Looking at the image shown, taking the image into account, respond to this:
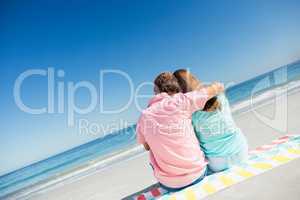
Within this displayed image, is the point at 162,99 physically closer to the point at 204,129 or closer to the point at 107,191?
the point at 204,129

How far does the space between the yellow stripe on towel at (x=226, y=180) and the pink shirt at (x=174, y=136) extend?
0.19 m

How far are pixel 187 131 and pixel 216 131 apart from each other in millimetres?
294

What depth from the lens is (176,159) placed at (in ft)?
9.50

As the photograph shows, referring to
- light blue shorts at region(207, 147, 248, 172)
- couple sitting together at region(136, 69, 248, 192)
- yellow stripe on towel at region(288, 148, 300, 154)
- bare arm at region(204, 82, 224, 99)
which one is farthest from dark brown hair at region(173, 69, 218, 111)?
yellow stripe on towel at region(288, 148, 300, 154)

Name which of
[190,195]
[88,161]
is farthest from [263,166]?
[88,161]

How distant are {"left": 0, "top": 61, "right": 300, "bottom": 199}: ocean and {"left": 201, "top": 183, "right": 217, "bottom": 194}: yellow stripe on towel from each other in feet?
25.6

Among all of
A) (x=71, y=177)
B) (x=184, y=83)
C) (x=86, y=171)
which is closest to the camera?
(x=184, y=83)

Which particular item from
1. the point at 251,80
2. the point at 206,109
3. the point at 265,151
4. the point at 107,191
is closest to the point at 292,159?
the point at 265,151

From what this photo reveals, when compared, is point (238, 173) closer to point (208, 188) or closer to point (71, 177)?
point (208, 188)

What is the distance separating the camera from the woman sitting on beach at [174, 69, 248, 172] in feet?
9.66

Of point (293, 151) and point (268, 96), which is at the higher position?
point (293, 151)

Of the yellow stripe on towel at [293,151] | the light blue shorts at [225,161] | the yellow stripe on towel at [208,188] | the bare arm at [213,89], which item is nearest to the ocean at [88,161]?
the light blue shorts at [225,161]

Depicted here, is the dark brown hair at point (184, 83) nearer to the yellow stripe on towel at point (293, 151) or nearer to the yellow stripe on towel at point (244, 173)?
the yellow stripe on towel at point (244, 173)

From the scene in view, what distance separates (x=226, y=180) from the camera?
2.83 meters
